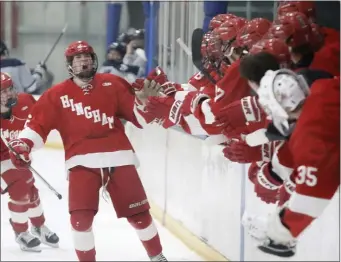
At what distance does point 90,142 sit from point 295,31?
104 centimetres

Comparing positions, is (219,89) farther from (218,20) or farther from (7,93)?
(7,93)

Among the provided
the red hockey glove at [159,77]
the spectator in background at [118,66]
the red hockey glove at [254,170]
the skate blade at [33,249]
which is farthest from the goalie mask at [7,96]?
the skate blade at [33,249]

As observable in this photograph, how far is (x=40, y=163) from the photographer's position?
3502 mm

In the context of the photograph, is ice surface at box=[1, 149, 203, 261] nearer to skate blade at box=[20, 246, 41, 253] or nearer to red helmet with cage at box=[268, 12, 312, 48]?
skate blade at box=[20, 246, 41, 253]

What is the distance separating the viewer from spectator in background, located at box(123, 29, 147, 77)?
251 cm

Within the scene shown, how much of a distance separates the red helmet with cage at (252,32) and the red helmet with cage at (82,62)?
51 cm

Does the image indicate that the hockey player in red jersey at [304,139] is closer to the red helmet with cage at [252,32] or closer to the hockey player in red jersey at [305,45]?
the hockey player in red jersey at [305,45]

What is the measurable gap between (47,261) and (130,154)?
3.28ft

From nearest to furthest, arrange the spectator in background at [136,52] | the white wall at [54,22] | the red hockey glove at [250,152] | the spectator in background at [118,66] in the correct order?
the red hockey glove at [250,152] < the spectator in background at [118,66] < the spectator in background at [136,52] < the white wall at [54,22]

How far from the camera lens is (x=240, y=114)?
1462mm

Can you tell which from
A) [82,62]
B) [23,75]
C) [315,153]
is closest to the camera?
[315,153]

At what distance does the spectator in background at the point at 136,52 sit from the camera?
2512 millimetres

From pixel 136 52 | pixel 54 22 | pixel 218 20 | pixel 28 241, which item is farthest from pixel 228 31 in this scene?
pixel 54 22

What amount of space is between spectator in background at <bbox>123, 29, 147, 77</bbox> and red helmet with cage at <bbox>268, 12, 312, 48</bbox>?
1105 mm
